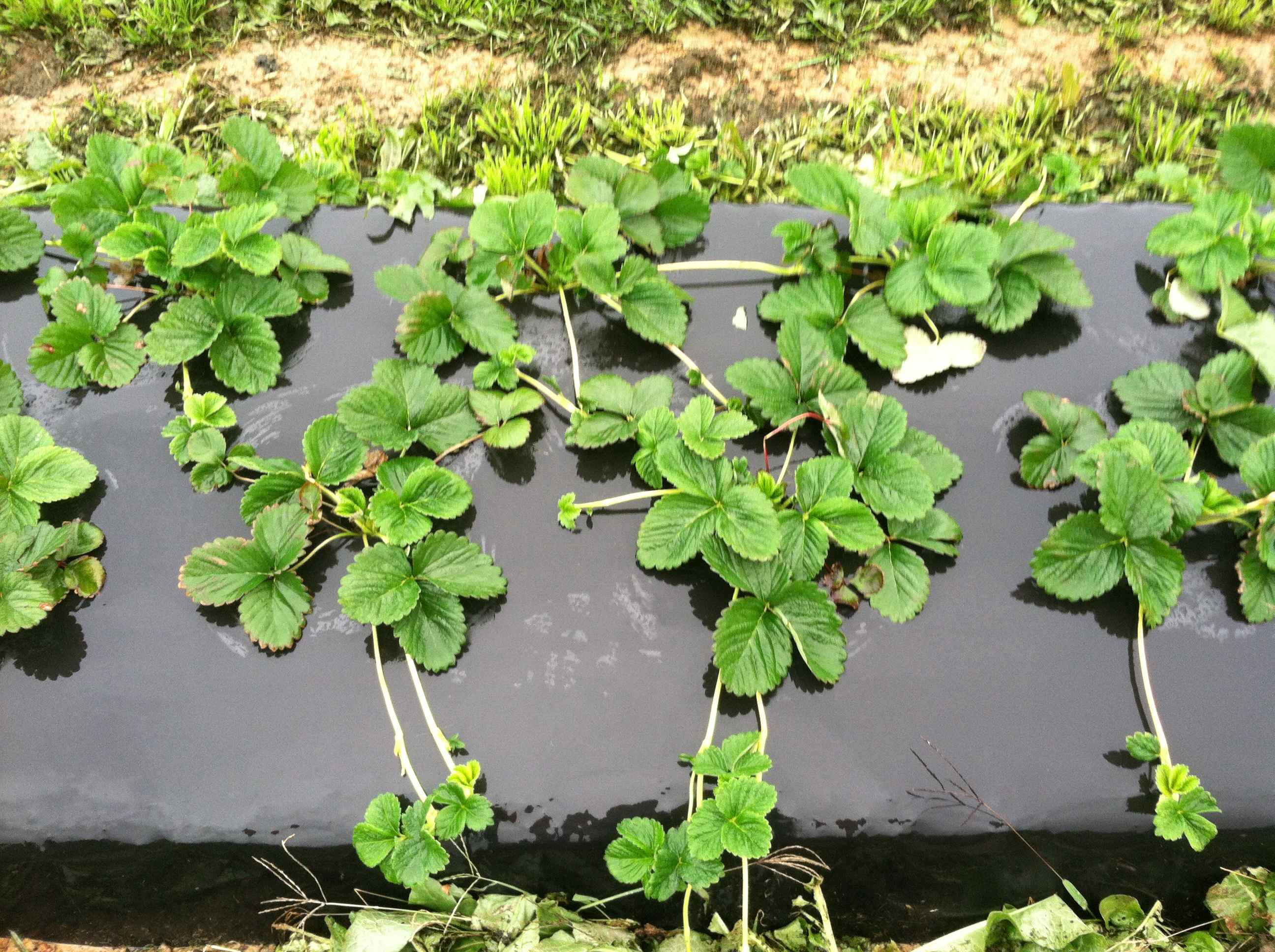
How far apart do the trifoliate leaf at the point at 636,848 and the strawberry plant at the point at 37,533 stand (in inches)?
42.7

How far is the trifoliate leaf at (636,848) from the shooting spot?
1415mm

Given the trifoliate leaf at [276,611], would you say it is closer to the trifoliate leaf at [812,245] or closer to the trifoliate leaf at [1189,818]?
the trifoliate leaf at [812,245]

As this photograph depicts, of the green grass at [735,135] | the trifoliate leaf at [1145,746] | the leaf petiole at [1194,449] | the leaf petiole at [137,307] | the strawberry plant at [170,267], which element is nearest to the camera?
the trifoliate leaf at [1145,746]

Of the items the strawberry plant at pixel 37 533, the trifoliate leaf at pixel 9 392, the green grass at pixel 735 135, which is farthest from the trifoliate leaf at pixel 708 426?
the trifoliate leaf at pixel 9 392

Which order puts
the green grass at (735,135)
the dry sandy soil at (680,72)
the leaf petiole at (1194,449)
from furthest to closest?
1. the dry sandy soil at (680,72)
2. the green grass at (735,135)
3. the leaf petiole at (1194,449)

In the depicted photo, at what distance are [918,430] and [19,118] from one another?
9.95 feet

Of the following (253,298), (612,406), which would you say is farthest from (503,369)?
(253,298)

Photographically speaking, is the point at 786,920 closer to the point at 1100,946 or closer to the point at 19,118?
the point at 1100,946

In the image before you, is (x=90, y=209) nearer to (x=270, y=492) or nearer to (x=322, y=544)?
(x=270, y=492)

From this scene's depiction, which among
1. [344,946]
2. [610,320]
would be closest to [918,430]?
[610,320]

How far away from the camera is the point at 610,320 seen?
1.96 meters

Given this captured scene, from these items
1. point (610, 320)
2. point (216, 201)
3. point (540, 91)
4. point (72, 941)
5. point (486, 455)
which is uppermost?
point (540, 91)

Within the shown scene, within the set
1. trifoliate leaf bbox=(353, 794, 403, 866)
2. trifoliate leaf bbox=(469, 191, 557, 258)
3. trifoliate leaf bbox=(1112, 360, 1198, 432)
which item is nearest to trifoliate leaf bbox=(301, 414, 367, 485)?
trifoliate leaf bbox=(469, 191, 557, 258)

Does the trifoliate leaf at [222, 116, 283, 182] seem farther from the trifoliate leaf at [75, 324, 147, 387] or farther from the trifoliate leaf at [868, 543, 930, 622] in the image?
the trifoliate leaf at [868, 543, 930, 622]
